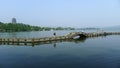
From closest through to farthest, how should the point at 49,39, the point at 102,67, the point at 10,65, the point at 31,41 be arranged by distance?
the point at 102,67
the point at 10,65
the point at 31,41
the point at 49,39

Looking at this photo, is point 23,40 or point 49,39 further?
point 49,39

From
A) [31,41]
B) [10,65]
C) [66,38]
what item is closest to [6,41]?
[31,41]

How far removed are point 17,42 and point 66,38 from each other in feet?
71.7

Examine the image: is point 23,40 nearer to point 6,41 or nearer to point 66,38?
point 6,41

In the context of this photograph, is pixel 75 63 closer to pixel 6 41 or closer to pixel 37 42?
pixel 37 42

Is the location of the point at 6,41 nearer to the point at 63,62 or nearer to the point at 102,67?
the point at 63,62

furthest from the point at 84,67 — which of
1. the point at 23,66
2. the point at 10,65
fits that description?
the point at 10,65

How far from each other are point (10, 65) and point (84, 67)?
39.9ft

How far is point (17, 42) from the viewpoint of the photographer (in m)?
68.8

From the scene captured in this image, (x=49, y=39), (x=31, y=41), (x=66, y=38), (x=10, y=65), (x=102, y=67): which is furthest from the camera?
(x=66, y=38)

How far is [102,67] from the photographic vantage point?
30734 mm

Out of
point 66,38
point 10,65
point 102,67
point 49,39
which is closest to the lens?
point 102,67

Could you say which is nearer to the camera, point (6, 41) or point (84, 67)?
point (84, 67)

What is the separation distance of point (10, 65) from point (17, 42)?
3623 centimetres
